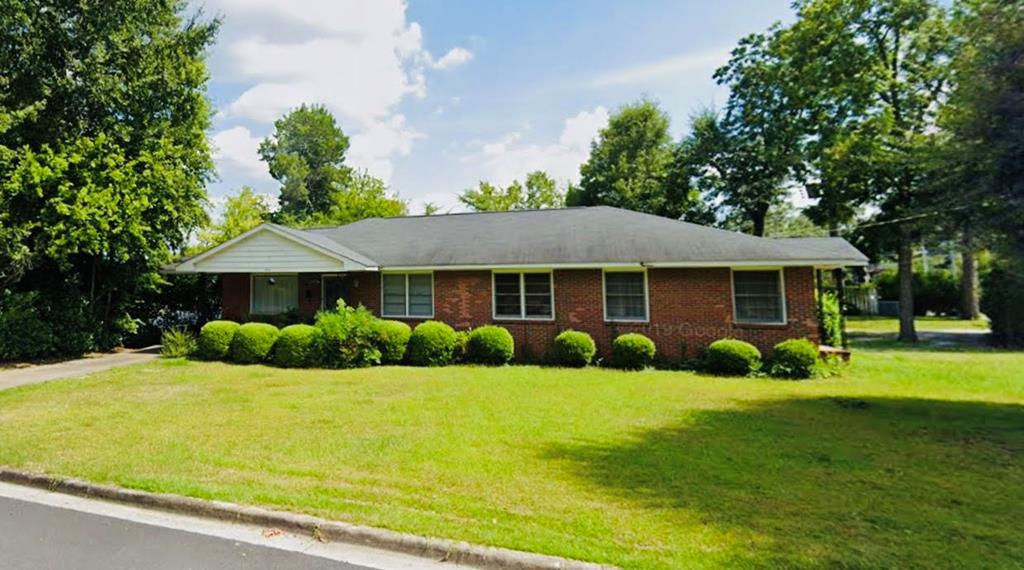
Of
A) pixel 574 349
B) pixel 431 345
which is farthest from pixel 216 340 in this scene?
pixel 574 349

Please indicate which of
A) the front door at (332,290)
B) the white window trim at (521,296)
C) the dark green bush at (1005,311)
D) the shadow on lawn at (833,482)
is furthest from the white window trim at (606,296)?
the dark green bush at (1005,311)

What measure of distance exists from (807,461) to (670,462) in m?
1.60

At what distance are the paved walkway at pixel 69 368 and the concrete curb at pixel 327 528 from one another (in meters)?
8.16

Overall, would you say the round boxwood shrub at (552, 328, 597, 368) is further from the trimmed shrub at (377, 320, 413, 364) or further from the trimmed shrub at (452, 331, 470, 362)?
the trimmed shrub at (377, 320, 413, 364)

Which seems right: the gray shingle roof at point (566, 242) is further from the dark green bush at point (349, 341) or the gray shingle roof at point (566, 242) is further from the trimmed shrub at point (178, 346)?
the trimmed shrub at point (178, 346)

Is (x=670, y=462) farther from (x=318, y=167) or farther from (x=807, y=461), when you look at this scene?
(x=318, y=167)

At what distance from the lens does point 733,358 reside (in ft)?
39.1

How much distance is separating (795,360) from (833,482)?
7.31 meters

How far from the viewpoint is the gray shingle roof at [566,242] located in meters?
12.7

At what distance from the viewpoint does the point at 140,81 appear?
15.3 meters

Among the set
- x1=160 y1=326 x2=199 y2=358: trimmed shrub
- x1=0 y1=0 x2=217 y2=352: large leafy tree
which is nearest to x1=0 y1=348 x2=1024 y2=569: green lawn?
x1=160 y1=326 x2=199 y2=358: trimmed shrub

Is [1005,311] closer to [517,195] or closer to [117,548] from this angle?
[117,548]

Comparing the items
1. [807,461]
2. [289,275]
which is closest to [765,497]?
[807,461]

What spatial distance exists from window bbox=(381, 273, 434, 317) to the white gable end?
1.85m
